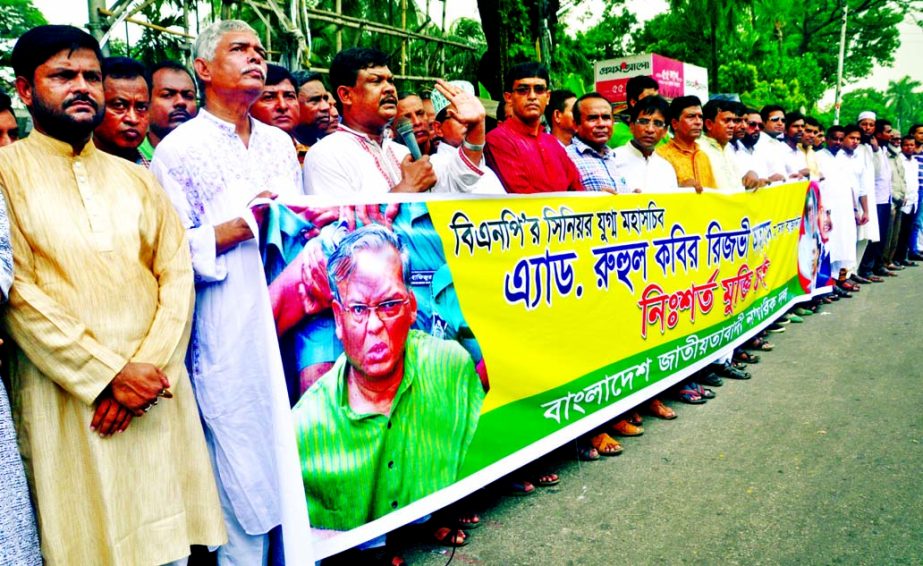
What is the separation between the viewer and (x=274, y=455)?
104 inches

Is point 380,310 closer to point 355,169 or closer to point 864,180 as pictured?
point 355,169

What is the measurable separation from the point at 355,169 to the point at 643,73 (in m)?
17.5

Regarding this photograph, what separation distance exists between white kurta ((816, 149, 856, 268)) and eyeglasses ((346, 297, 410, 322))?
7003 mm

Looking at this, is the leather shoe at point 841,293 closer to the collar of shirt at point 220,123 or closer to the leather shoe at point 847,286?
the leather shoe at point 847,286

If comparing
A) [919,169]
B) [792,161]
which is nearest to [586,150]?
[792,161]

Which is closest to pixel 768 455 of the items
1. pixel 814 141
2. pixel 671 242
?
pixel 671 242

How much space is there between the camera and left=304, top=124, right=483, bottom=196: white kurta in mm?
3104

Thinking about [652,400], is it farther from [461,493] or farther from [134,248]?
[134,248]

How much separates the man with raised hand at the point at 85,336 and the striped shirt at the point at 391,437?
48 cm

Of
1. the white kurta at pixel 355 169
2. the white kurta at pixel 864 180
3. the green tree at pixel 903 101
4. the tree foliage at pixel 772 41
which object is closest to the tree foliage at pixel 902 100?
the green tree at pixel 903 101

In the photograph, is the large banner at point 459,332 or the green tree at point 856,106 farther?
the green tree at point 856,106

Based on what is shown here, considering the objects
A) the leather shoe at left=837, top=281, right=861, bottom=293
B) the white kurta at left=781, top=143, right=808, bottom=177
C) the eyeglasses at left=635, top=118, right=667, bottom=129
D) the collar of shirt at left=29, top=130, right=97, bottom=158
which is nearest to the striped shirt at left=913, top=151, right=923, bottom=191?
the leather shoe at left=837, top=281, right=861, bottom=293

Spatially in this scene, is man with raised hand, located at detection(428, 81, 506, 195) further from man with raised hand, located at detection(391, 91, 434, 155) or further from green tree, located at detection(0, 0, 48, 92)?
green tree, located at detection(0, 0, 48, 92)

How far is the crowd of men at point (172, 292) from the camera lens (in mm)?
2066
